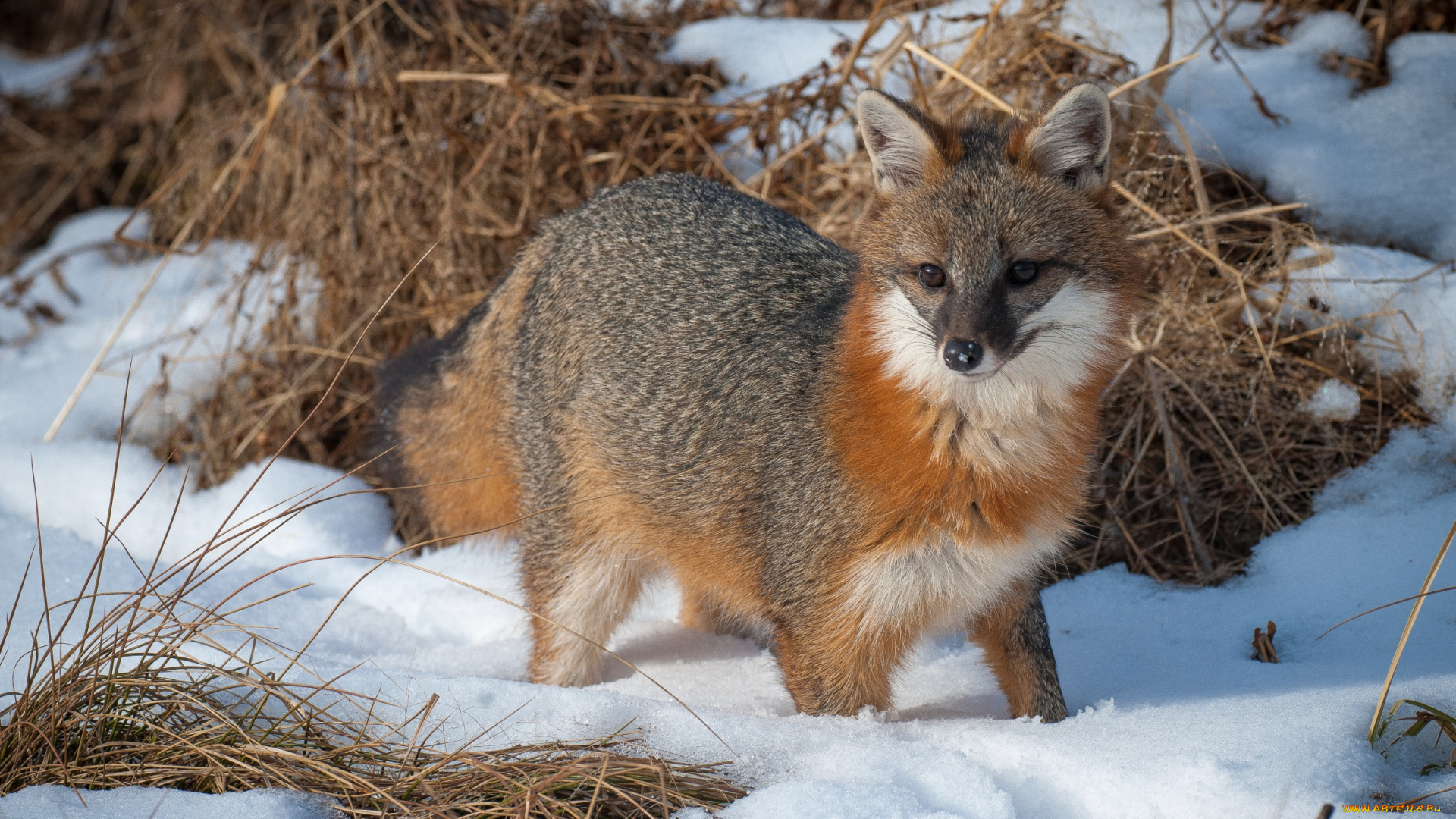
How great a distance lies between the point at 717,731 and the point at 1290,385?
2.39m

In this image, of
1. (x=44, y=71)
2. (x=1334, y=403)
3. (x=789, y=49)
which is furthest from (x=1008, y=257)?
(x=44, y=71)

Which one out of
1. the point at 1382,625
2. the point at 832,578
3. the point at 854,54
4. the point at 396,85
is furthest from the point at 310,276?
the point at 1382,625

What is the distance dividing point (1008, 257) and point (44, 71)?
23.7 feet

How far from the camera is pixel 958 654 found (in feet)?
11.1

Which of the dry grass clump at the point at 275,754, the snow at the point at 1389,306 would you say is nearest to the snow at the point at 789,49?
the snow at the point at 1389,306

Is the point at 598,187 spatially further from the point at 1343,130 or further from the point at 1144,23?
the point at 1343,130

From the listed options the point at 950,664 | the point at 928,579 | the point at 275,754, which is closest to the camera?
the point at 275,754

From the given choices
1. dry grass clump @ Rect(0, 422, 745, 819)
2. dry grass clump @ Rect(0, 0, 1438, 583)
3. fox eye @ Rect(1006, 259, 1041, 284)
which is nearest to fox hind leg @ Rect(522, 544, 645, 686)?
dry grass clump @ Rect(0, 422, 745, 819)

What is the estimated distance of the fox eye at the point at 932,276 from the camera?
249cm

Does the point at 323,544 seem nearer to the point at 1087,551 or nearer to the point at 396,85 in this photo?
the point at 396,85

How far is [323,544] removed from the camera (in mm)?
4168

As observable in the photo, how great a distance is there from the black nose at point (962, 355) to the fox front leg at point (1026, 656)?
739mm

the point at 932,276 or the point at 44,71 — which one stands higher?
the point at 932,276

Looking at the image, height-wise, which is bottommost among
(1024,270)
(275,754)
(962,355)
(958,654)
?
(958,654)
